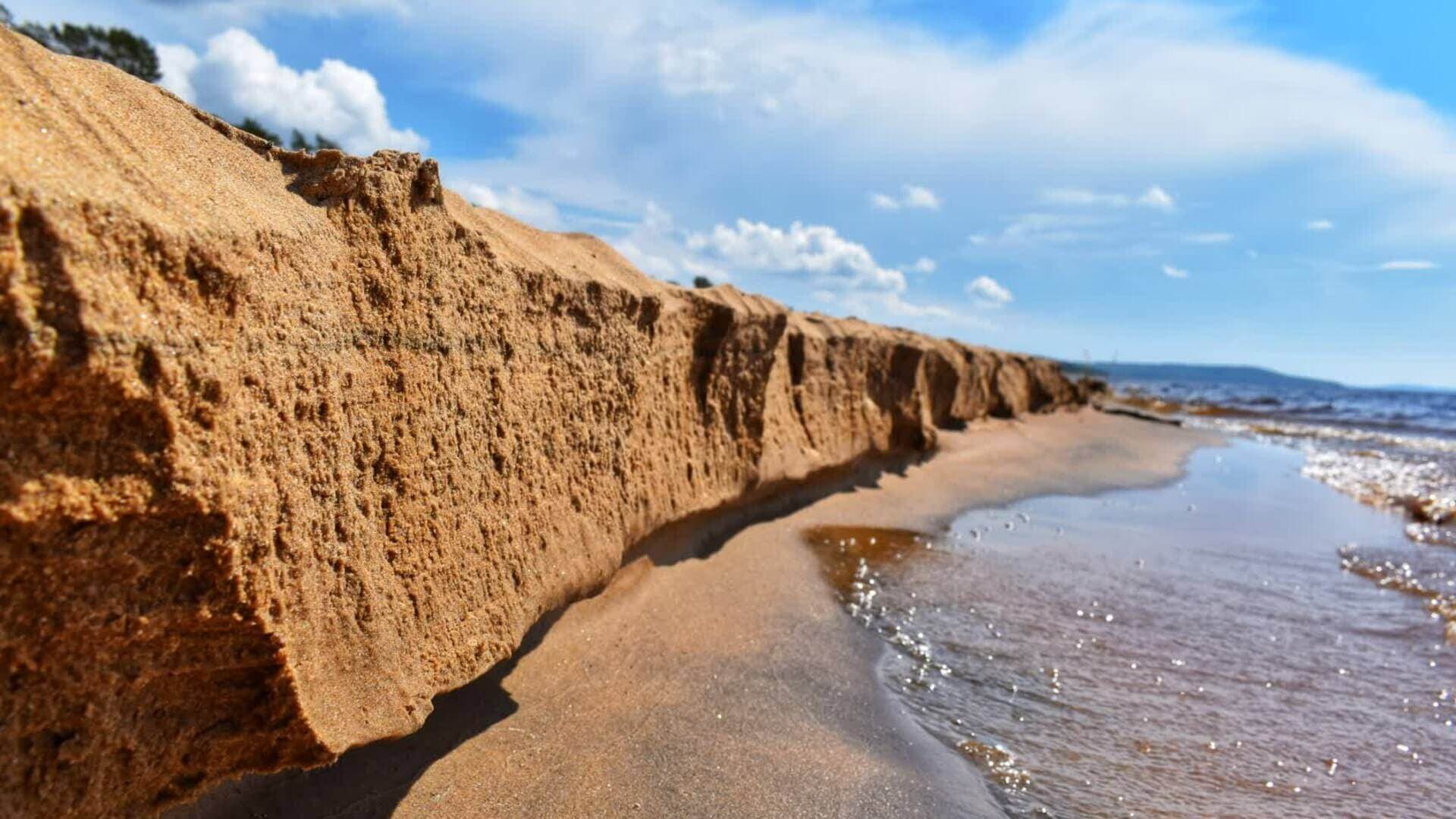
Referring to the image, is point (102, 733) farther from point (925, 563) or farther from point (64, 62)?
point (925, 563)

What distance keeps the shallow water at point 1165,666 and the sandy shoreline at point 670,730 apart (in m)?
0.34

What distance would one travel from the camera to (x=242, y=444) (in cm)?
182

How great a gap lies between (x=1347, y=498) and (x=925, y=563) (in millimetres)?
8810

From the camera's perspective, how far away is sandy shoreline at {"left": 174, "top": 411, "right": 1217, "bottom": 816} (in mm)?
2518

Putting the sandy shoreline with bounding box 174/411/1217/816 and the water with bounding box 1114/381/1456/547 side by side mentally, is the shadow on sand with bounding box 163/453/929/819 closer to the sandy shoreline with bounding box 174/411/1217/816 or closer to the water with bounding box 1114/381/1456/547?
the sandy shoreline with bounding box 174/411/1217/816

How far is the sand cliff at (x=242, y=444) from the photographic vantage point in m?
1.50

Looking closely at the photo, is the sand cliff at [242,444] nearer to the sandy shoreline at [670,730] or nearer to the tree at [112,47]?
the sandy shoreline at [670,730]

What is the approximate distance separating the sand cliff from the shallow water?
2.09 meters

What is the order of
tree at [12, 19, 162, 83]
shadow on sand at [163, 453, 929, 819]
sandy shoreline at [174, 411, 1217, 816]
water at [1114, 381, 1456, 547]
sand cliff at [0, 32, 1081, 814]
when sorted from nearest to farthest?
sand cliff at [0, 32, 1081, 814] < shadow on sand at [163, 453, 929, 819] < sandy shoreline at [174, 411, 1217, 816] < water at [1114, 381, 1456, 547] < tree at [12, 19, 162, 83]

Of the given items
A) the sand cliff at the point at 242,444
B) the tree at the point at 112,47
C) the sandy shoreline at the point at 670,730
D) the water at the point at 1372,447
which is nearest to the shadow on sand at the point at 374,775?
the sandy shoreline at the point at 670,730

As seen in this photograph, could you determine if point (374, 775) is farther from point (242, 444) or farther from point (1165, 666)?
point (1165, 666)

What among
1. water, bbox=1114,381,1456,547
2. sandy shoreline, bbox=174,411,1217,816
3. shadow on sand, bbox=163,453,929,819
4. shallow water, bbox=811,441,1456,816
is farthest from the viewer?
water, bbox=1114,381,1456,547

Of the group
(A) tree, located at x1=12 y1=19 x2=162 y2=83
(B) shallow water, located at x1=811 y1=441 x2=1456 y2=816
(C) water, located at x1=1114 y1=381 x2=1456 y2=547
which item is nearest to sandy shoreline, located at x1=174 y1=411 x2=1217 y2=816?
(B) shallow water, located at x1=811 y1=441 x2=1456 y2=816

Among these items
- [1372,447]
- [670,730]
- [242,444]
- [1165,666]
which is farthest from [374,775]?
[1372,447]
